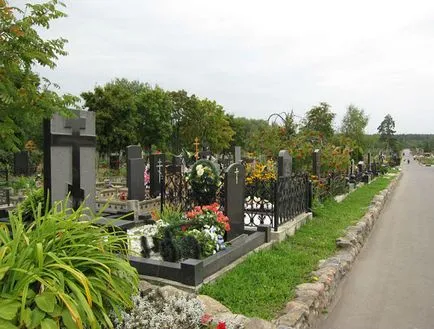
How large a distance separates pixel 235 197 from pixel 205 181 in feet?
3.25

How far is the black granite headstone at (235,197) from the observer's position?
265 inches

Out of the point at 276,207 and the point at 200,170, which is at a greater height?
the point at 200,170

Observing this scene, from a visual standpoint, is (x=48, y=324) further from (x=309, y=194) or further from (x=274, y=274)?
(x=309, y=194)

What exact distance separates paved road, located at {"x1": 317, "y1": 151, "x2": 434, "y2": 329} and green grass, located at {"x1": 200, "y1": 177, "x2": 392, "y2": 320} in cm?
57

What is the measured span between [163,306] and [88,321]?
925mm

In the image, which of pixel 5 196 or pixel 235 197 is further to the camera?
pixel 5 196

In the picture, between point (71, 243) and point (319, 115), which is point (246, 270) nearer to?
point (71, 243)

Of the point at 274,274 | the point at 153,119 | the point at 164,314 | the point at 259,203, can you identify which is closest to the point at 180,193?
the point at 259,203

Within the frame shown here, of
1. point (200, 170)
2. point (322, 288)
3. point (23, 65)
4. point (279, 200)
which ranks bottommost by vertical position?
point (322, 288)

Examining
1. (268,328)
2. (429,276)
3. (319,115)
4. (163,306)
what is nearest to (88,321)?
(163,306)

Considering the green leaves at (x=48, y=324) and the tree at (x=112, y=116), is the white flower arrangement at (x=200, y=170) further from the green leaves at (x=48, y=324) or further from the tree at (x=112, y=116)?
the tree at (x=112, y=116)

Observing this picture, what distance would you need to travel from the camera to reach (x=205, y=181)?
25.6 ft

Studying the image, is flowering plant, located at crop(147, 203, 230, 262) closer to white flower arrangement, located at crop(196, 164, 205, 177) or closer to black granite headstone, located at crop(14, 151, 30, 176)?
white flower arrangement, located at crop(196, 164, 205, 177)

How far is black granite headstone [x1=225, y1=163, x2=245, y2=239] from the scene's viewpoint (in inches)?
265
